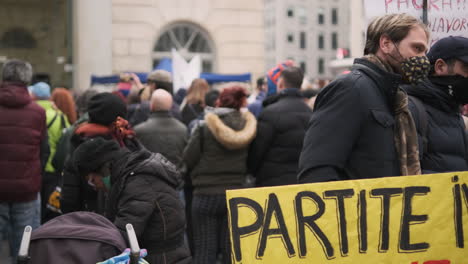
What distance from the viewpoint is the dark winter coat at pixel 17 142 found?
592 centimetres

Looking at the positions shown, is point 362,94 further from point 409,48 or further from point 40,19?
point 40,19

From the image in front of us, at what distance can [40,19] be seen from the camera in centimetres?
2878

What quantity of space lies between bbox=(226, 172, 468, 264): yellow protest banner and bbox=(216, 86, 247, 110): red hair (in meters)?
3.28

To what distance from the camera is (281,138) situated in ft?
19.5

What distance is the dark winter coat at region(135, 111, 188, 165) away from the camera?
22.5 feet

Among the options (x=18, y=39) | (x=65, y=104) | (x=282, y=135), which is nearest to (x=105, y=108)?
(x=282, y=135)

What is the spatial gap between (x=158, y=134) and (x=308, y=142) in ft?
12.9

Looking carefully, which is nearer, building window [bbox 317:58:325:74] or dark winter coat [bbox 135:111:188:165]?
dark winter coat [bbox 135:111:188:165]

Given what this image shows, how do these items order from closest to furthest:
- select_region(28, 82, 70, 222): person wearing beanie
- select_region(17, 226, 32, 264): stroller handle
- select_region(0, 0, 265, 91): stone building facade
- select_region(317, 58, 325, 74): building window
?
select_region(17, 226, 32, 264): stroller handle → select_region(28, 82, 70, 222): person wearing beanie → select_region(0, 0, 265, 91): stone building facade → select_region(317, 58, 325, 74): building window

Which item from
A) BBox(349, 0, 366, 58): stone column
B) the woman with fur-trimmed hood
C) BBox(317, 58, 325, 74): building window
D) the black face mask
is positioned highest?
BBox(349, 0, 366, 58): stone column

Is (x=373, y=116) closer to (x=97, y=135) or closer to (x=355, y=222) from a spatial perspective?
(x=355, y=222)

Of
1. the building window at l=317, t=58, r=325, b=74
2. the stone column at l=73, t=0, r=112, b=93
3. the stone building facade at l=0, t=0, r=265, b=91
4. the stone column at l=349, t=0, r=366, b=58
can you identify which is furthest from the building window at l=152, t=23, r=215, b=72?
the building window at l=317, t=58, r=325, b=74

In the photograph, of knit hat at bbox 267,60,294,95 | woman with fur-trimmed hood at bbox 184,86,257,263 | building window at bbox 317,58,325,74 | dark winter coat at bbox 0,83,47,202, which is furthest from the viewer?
building window at bbox 317,58,325,74

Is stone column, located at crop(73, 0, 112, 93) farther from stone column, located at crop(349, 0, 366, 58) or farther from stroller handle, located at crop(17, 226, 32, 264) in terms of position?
stone column, located at crop(349, 0, 366, 58)
